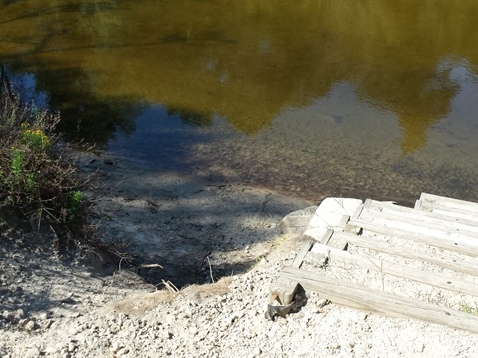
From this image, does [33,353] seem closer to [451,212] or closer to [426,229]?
[426,229]

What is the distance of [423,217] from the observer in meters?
6.64

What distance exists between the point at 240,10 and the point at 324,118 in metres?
8.69

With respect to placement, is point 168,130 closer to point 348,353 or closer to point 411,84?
point 411,84

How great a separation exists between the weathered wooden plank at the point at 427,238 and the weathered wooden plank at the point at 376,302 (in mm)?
1171

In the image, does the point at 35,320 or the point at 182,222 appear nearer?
the point at 35,320

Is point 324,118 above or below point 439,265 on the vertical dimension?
below

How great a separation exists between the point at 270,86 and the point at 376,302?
9.73 meters

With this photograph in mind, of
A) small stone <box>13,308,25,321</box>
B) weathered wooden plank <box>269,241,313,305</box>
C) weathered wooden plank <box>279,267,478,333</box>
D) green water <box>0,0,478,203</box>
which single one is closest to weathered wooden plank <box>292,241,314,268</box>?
weathered wooden plank <box>279,267,478,333</box>

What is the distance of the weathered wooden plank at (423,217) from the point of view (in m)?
6.27

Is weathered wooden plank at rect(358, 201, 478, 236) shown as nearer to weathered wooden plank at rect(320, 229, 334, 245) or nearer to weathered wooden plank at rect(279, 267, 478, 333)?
weathered wooden plank at rect(320, 229, 334, 245)

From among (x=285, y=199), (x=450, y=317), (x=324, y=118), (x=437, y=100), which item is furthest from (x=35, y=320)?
(x=437, y=100)

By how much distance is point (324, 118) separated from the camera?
490 inches

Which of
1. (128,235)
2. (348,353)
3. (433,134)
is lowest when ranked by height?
(433,134)

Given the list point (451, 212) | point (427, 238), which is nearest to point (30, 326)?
point (427, 238)
